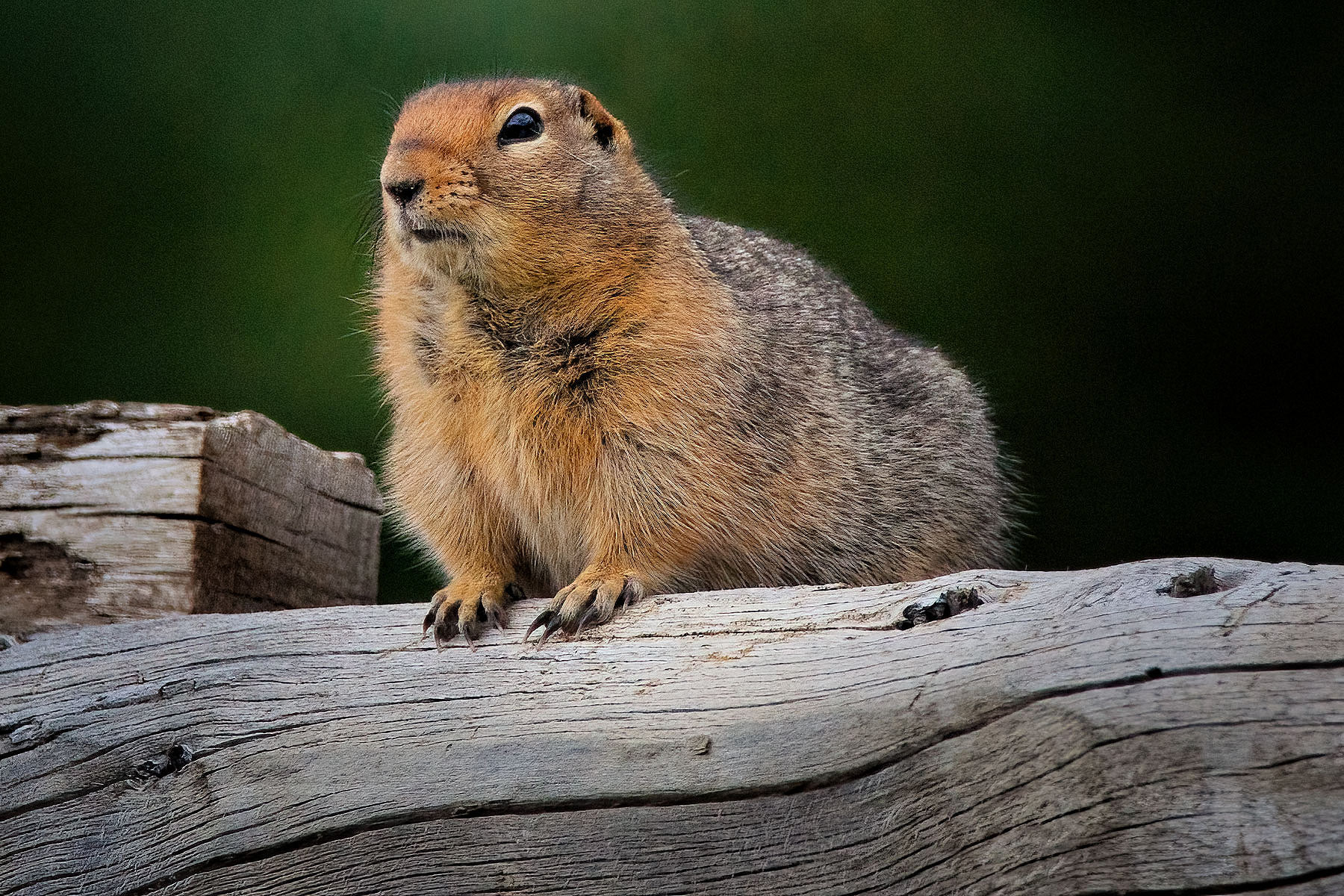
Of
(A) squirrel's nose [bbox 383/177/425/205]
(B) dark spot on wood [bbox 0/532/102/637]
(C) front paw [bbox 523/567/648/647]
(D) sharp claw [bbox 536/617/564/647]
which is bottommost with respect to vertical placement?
(D) sharp claw [bbox 536/617/564/647]

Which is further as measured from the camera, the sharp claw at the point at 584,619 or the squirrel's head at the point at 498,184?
the squirrel's head at the point at 498,184

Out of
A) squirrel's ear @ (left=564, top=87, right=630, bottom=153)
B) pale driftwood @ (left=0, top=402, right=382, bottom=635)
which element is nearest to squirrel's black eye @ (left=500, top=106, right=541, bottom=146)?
squirrel's ear @ (left=564, top=87, right=630, bottom=153)

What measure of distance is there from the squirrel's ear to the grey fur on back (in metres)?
0.32

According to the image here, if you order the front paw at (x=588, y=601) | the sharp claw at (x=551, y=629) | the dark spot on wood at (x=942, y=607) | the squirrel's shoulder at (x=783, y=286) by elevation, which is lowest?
the dark spot on wood at (x=942, y=607)

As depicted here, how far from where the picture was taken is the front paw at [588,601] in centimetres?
241

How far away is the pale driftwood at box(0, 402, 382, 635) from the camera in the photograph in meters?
2.89

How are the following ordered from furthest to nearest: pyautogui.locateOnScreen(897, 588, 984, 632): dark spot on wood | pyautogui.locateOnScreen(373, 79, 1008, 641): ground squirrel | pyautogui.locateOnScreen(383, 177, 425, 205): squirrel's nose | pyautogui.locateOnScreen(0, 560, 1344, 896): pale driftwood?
pyautogui.locateOnScreen(373, 79, 1008, 641): ground squirrel → pyautogui.locateOnScreen(383, 177, 425, 205): squirrel's nose → pyautogui.locateOnScreen(897, 588, 984, 632): dark spot on wood → pyautogui.locateOnScreen(0, 560, 1344, 896): pale driftwood

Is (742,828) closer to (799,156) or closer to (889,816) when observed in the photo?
(889,816)

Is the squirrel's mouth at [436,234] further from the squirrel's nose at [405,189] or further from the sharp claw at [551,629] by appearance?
the sharp claw at [551,629]

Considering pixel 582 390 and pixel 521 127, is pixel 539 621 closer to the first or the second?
pixel 582 390

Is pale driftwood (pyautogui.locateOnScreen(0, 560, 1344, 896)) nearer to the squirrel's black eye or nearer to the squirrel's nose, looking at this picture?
the squirrel's nose

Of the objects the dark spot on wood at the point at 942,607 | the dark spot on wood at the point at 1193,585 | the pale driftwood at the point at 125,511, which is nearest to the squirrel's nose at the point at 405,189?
the pale driftwood at the point at 125,511

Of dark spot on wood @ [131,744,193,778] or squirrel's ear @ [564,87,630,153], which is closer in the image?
dark spot on wood @ [131,744,193,778]

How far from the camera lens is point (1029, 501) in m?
3.97
